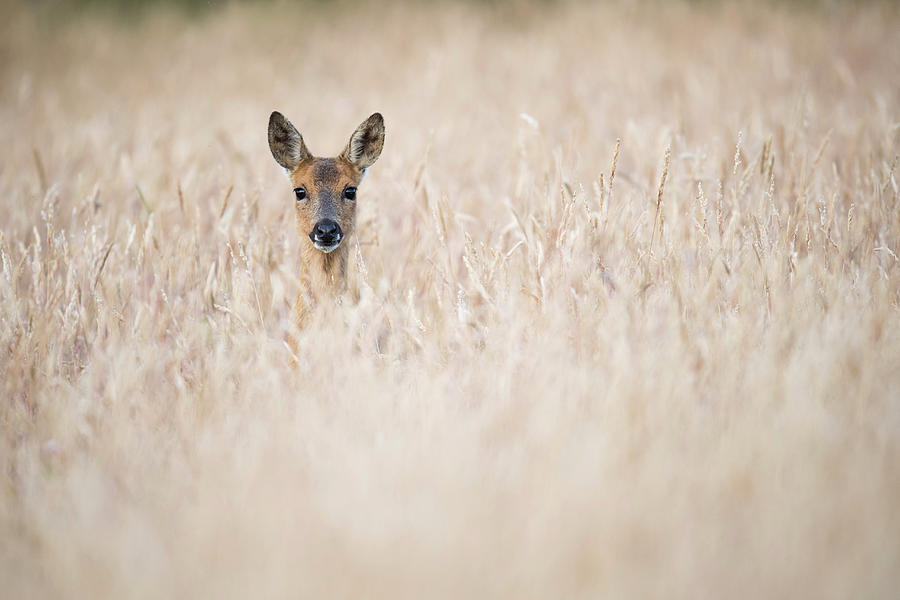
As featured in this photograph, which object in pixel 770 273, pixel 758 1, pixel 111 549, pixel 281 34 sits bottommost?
pixel 111 549

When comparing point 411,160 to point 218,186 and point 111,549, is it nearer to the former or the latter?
point 218,186

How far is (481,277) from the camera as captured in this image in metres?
5.64

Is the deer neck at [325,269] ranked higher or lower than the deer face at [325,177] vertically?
lower

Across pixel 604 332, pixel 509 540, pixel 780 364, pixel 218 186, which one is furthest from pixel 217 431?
pixel 218 186

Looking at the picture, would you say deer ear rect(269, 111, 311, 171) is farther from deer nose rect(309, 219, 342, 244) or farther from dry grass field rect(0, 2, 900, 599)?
deer nose rect(309, 219, 342, 244)

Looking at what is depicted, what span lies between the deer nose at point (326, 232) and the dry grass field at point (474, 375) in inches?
16.9

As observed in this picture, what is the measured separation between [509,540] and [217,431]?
5.07 ft

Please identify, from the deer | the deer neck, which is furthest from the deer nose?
the deer neck

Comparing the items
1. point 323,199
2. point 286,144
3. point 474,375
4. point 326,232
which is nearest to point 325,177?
point 323,199

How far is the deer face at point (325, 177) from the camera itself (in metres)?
5.90

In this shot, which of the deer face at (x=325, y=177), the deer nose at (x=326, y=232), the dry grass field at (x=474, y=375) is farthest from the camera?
the deer face at (x=325, y=177)

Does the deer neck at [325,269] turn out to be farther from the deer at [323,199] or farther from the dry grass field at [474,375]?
the dry grass field at [474,375]

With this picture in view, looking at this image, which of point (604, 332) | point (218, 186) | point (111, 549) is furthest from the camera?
point (218, 186)

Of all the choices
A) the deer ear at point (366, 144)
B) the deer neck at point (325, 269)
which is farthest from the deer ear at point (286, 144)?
the deer neck at point (325, 269)
